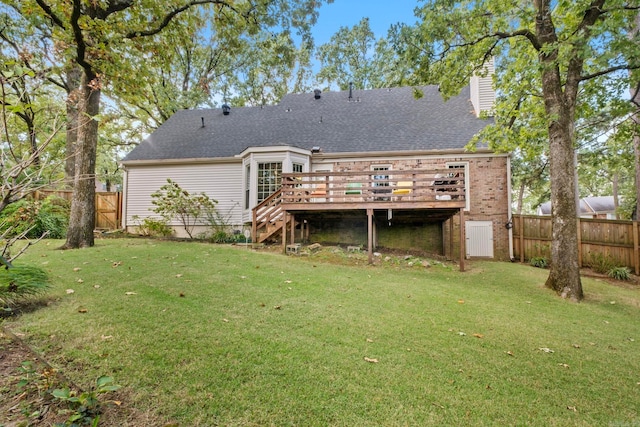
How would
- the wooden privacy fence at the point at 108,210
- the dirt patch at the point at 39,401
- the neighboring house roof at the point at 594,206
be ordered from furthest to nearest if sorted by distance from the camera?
the neighboring house roof at the point at 594,206 → the wooden privacy fence at the point at 108,210 → the dirt patch at the point at 39,401

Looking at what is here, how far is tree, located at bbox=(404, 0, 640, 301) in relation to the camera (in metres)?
5.62

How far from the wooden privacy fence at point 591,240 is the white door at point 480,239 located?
78 cm

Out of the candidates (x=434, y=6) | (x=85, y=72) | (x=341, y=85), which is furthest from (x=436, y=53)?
(x=341, y=85)

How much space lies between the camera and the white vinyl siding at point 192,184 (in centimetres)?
1215

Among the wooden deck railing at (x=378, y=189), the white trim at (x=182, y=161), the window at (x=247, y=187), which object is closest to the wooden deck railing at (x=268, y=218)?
the wooden deck railing at (x=378, y=189)

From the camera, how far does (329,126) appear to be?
13.2 metres

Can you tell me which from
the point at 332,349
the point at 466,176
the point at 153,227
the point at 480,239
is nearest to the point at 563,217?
the point at 480,239

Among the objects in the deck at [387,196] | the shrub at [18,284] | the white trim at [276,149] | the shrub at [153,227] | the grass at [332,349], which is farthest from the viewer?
the shrub at [153,227]

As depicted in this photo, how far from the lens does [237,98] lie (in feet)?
69.9

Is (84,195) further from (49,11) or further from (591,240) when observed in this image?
(591,240)

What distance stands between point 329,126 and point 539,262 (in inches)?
361

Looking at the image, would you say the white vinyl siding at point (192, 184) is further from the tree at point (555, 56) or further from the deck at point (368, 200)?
the tree at point (555, 56)

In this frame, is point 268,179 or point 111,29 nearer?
point 111,29

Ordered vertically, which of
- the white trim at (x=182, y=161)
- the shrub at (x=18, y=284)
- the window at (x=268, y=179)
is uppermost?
the white trim at (x=182, y=161)
